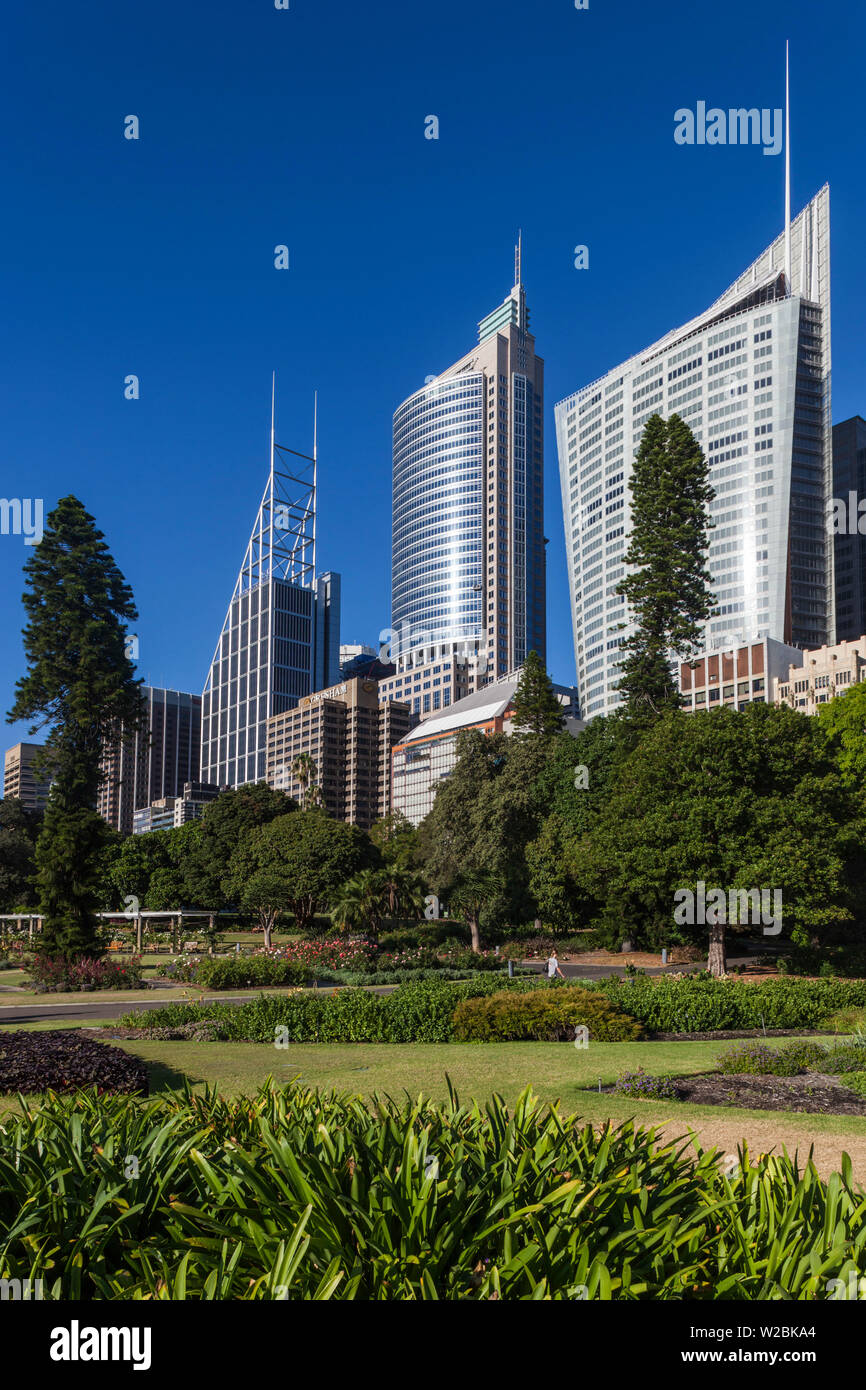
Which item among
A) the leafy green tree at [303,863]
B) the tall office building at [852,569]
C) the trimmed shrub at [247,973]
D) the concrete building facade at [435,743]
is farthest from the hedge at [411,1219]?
the tall office building at [852,569]

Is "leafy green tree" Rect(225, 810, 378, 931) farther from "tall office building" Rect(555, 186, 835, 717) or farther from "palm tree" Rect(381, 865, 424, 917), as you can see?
"tall office building" Rect(555, 186, 835, 717)

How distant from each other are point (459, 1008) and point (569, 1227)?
13.1 metres

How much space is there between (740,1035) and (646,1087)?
6.55m

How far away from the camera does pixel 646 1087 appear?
11.1 meters

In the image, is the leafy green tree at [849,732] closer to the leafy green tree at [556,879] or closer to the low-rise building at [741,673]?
the leafy green tree at [556,879]

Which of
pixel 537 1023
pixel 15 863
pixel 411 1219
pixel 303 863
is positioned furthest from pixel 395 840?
pixel 411 1219

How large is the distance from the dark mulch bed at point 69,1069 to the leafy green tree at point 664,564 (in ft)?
134

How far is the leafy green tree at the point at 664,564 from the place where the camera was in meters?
49.5

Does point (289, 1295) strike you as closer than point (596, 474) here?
Yes

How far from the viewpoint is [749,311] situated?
14988 centimetres

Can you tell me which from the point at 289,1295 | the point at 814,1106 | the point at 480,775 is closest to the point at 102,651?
→ the point at 480,775

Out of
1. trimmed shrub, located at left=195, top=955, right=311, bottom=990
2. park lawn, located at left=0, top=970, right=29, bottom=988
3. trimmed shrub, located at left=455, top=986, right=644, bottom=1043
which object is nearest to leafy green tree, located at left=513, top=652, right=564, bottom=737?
trimmed shrub, located at left=195, top=955, right=311, bottom=990

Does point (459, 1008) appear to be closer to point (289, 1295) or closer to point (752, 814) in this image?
point (289, 1295)

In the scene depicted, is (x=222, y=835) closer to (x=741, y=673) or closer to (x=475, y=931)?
(x=475, y=931)
